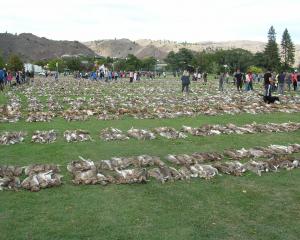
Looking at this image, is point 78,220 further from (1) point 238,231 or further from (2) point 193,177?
(2) point 193,177

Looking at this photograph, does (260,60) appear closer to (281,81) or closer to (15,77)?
(15,77)

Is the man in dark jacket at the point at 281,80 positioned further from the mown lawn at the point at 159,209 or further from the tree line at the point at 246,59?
the tree line at the point at 246,59

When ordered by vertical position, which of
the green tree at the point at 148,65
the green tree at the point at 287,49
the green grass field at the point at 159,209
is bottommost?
the green tree at the point at 148,65

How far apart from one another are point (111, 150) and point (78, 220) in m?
6.21

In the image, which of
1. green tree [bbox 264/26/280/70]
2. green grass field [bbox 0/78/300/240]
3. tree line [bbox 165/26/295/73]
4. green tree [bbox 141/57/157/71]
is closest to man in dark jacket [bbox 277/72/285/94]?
green grass field [bbox 0/78/300/240]

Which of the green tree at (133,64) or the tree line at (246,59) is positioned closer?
the tree line at (246,59)

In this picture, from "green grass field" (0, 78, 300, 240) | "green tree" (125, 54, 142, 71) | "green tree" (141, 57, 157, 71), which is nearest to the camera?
"green grass field" (0, 78, 300, 240)

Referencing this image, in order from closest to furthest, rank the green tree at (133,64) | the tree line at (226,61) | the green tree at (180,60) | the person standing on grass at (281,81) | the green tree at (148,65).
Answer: the person standing on grass at (281,81), the tree line at (226,61), the green tree at (133,64), the green tree at (148,65), the green tree at (180,60)

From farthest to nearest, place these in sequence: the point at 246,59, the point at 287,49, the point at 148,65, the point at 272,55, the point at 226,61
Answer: the point at 148,65 < the point at 287,49 < the point at 246,59 < the point at 226,61 < the point at 272,55

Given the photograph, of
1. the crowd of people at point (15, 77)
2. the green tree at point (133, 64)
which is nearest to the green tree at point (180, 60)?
the green tree at point (133, 64)

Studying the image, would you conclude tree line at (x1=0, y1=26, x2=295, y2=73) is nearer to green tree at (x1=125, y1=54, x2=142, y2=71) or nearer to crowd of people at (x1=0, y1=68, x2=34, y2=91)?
green tree at (x1=125, y1=54, x2=142, y2=71)

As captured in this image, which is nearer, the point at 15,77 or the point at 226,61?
the point at 15,77

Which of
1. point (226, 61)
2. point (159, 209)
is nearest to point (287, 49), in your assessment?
point (226, 61)

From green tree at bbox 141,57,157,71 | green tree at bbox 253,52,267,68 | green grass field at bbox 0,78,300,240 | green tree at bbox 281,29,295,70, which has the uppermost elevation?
green tree at bbox 281,29,295,70
